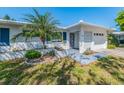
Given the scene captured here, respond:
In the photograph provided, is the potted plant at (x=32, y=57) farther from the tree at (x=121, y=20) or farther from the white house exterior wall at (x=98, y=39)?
the tree at (x=121, y=20)

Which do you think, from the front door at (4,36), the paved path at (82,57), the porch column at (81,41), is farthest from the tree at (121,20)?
the front door at (4,36)

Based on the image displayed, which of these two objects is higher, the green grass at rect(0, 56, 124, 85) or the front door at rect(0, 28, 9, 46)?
the front door at rect(0, 28, 9, 46)

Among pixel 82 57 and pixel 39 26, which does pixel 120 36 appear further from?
pixel 39 26

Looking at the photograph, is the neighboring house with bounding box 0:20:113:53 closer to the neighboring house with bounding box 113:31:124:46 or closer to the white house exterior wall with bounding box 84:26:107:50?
the white house exterior wall with bounding box 84:26:107:50

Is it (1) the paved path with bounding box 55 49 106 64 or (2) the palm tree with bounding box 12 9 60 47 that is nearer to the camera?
(1) the paved path with bounding box 55 49 106 64

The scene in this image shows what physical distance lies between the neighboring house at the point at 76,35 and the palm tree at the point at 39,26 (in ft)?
2.51

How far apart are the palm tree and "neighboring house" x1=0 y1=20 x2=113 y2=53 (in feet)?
2.51

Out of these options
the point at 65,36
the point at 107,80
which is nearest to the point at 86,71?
the point at 107,80

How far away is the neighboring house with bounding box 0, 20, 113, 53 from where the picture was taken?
1202cm

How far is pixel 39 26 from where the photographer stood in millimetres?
11500

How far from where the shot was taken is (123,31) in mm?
33156

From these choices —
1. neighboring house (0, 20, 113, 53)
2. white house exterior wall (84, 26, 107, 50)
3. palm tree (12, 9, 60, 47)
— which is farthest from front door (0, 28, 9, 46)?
white house exterior wall (84, 26, 107, 50)
